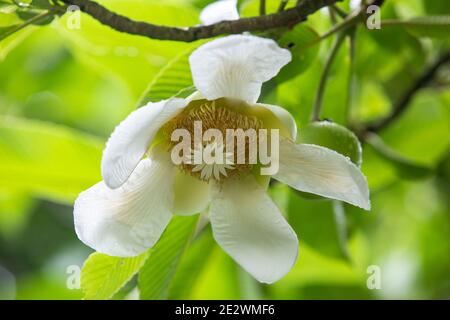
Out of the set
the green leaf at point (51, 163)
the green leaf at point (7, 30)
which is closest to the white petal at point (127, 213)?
the green leaf at point (7, 30)

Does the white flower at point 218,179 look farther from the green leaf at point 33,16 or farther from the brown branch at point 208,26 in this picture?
the green leaf at point 33,16

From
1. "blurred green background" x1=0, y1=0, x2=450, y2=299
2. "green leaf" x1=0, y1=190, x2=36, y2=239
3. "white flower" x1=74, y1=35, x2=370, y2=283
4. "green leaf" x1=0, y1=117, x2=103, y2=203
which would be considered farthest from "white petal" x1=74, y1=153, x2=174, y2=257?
"green leaf" x1=0, y1=190, x2=36, y2=239

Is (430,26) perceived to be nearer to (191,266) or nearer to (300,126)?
(300,126)

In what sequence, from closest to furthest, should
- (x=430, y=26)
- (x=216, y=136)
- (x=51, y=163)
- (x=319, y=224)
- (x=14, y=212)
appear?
(x=216, y=136)
(x=430, y=26)
(x=319, y=224)
(x=51, y=163)
(x=14, y=212)

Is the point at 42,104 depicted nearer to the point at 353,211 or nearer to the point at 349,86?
the point at 353,211

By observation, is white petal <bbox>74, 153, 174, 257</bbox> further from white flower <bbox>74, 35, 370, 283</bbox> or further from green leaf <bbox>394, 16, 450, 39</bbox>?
green leaf <bbox>394, 16, 450, 39</bbox>

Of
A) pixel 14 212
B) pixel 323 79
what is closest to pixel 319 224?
pixel 323 79
